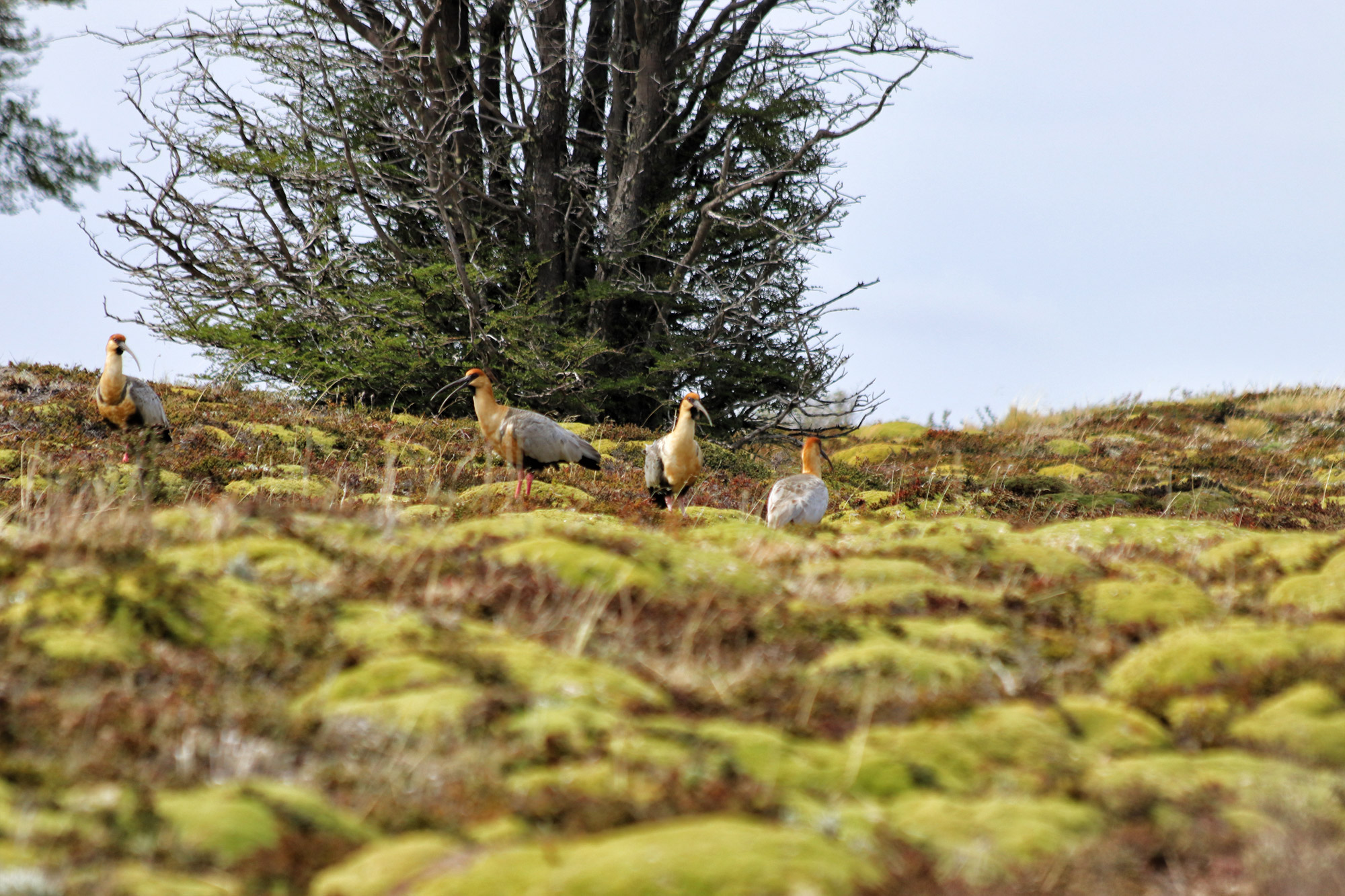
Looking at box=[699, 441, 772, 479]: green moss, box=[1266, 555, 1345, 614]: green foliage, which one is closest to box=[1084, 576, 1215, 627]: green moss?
box=[1266, 555, 1345, 614]: green foliage

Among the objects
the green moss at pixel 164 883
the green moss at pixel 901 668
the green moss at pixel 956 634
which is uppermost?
the green moss at pixel 956 634

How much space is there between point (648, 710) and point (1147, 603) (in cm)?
301

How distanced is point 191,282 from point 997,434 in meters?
16.4

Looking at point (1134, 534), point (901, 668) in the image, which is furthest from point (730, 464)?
point (901, 668)

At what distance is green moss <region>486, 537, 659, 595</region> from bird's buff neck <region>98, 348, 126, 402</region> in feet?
28.2

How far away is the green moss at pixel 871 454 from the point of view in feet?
62.6

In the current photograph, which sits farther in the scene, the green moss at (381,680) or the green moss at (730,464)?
the green moss at (730,464)

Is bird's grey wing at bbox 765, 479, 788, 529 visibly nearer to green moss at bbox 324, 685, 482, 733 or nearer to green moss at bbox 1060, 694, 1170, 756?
green moss at bbox 1060, 694, 1170, 756

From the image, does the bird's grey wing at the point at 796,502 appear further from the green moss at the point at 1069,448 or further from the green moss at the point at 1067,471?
the green moss at the point at 1069,448

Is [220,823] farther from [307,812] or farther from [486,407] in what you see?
[486,407]

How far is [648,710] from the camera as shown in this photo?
140 inches

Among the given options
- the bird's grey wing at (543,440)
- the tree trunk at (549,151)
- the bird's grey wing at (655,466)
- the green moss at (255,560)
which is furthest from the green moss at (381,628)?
the tree trunk at (549,151)

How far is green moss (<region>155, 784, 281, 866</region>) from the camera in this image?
259 cm

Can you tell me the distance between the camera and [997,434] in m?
22.5
